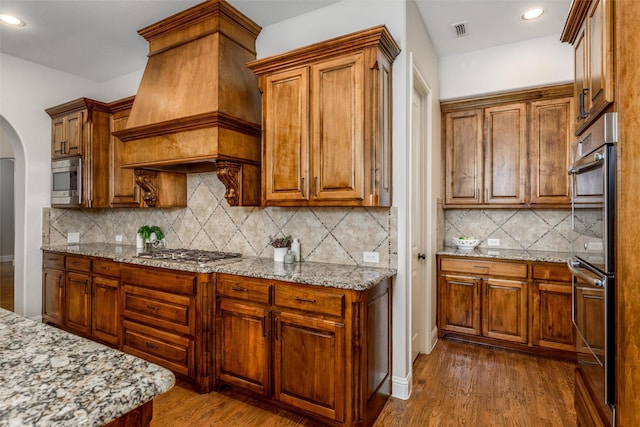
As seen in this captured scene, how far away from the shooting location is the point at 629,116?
1.32m

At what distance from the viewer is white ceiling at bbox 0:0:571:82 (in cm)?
285

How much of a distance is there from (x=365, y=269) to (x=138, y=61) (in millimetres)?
3502

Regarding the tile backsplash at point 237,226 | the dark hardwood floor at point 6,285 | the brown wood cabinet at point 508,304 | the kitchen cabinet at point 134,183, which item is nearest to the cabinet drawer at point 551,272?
the brown wood cabinet at point 508,304

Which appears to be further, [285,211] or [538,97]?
[538,97]

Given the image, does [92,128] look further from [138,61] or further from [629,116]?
[629,116]

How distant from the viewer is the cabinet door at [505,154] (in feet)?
11.6

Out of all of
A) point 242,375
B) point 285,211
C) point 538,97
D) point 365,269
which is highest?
point 538,97

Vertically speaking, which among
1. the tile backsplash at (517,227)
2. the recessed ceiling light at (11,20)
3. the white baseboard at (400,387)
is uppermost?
the recessed ceiling light at (11,20)

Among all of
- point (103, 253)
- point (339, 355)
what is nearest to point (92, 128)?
point (103, 253)

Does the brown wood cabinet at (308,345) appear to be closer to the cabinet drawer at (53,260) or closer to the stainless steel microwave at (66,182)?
the cabinet drawer at (53,260)

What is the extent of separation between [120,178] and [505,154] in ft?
13.8

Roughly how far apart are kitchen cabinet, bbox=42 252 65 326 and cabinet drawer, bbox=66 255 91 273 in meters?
0.14

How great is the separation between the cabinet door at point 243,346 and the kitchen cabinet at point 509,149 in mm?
2519

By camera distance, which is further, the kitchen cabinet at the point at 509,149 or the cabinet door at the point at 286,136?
the kitchen cabinet at the point at 509,149
